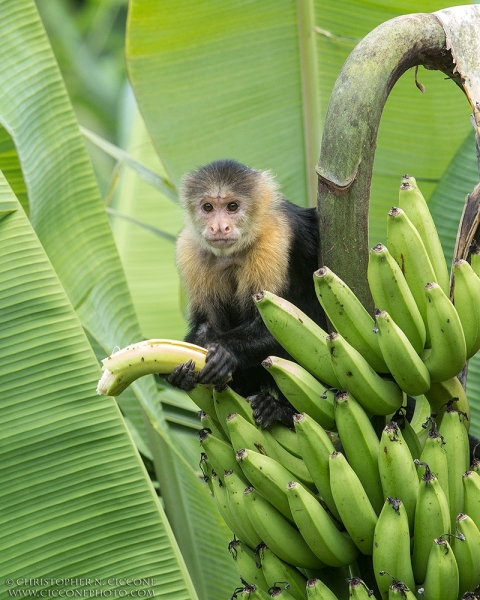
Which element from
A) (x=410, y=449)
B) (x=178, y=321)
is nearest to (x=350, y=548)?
(x=410, y=449)

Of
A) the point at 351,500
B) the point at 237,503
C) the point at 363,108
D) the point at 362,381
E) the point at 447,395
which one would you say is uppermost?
the point at 363,108

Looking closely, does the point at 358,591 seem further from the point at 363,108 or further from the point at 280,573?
the point at 363,108

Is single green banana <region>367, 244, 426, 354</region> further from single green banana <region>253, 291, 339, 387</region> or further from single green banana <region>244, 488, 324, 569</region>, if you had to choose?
single green banana <region>244, 488, 324, 569</region>

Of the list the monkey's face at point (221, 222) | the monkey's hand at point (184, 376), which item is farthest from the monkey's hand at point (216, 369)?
the monkey's face at point (221, 222)

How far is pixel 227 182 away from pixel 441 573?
188cm

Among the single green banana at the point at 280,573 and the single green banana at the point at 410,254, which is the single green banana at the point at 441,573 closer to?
the single green banana at the point at 280,573

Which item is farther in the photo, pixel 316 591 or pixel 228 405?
pixel 228 405

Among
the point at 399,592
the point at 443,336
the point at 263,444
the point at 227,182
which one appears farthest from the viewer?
the point at 227,182

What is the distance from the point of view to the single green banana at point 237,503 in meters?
2.11

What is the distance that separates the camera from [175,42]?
12.4ft

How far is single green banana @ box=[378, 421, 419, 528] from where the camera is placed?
1902 mm

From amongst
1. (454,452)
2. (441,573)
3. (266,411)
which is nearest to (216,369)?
(266,411)

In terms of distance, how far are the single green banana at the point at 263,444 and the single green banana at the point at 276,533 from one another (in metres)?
0.11

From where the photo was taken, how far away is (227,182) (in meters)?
3.27
